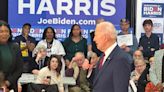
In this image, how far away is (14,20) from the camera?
10156 millimetres

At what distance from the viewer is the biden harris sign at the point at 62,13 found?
1020cm

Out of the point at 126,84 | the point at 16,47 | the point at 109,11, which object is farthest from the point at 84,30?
the point at 126,84

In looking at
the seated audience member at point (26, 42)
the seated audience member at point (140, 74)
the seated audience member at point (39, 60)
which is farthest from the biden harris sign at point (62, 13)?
the seated audience member at point (140, 74)

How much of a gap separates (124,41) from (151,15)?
163cm

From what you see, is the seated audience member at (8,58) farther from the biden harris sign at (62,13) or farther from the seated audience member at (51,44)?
the biden harris sign at (62,13)

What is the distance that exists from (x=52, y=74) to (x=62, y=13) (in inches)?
125

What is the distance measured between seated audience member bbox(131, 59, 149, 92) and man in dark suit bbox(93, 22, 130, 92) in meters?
3.27

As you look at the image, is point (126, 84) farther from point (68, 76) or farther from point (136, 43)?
point (136, 43)

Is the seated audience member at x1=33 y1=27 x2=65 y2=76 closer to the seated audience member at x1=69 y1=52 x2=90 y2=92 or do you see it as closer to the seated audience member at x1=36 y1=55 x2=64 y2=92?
the seated audience member at x1=69 y1=52 x2=90 y2=92

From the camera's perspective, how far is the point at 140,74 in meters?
7.71

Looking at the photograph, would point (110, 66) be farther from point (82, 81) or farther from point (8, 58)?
point (82, 81)

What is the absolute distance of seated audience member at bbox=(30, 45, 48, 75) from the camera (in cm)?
852

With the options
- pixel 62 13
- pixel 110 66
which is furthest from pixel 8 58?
pixel 62 13

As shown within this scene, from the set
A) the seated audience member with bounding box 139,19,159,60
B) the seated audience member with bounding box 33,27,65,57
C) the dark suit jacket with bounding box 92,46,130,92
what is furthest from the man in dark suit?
the seated audience member with bounding box 139,19,159,60
